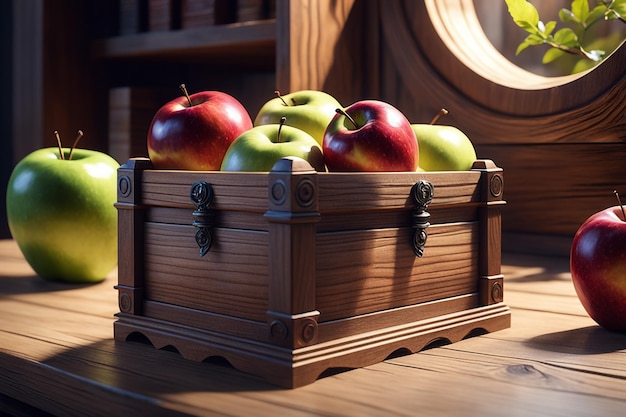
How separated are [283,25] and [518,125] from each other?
1.64ft

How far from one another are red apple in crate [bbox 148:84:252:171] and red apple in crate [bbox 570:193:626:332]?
427 mm

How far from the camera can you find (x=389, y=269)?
2.87 feet

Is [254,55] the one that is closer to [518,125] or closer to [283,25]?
[283,25]

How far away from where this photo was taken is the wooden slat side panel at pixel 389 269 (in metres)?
0.81

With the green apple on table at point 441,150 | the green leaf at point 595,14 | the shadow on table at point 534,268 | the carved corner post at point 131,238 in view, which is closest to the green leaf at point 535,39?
the green leaf at point 595,14

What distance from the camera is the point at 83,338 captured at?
95 cm

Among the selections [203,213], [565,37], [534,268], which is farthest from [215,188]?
[565,37]

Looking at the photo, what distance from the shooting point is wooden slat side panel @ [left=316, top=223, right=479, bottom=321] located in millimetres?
807

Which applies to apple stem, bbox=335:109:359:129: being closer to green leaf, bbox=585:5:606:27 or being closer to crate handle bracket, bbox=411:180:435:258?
crate handle bracket, bbox=411:180:435:258

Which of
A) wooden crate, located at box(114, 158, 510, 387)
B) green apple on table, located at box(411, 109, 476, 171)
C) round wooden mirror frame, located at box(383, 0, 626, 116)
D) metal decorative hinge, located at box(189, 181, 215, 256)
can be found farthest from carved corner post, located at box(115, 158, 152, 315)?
round wooden mirror frame, located at box(383, 0, 626, 116)

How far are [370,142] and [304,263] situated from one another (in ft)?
0.60

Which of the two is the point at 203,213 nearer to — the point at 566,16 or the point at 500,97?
the point at 500,97

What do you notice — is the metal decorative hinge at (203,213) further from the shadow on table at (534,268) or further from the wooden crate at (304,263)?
the shadow on table at (534,268)

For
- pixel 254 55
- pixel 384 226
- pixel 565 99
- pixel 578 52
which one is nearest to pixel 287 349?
pixel 384 226
